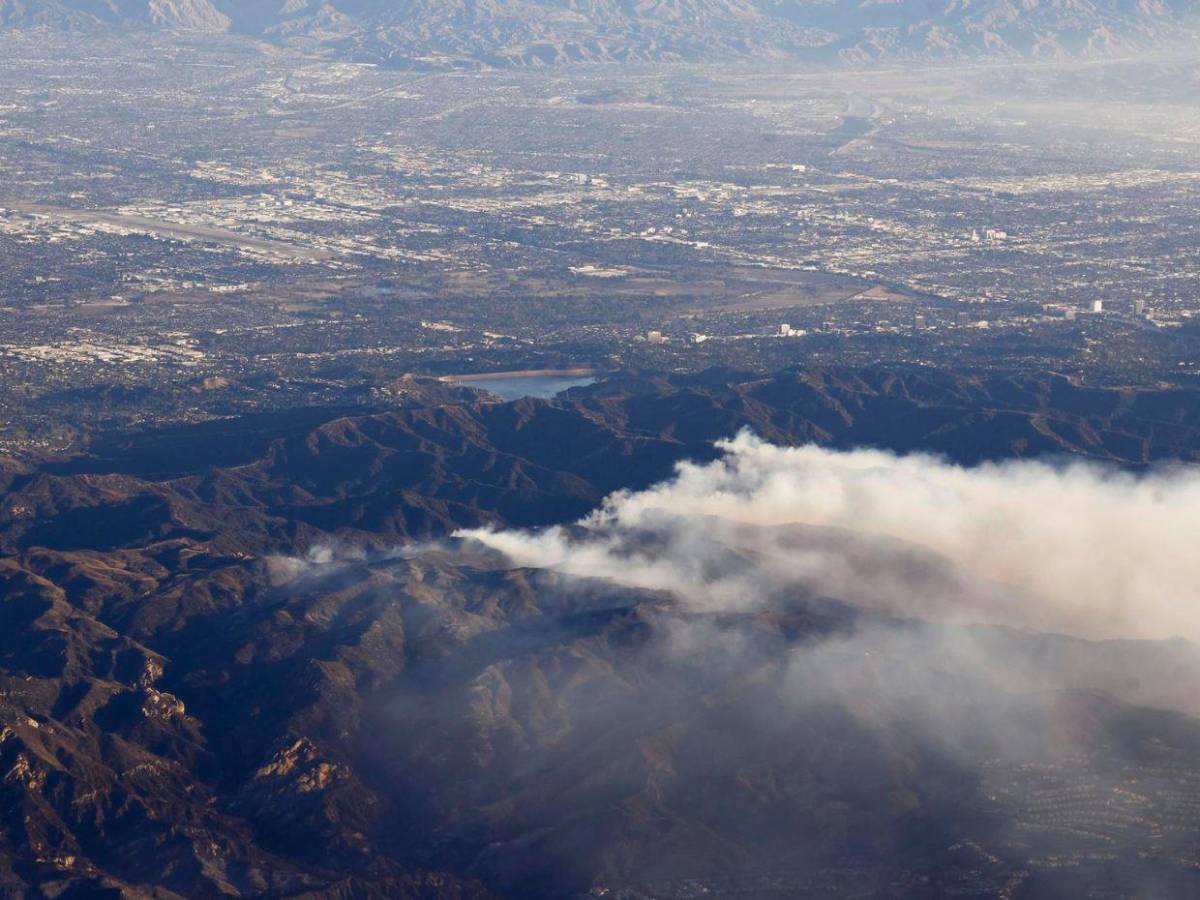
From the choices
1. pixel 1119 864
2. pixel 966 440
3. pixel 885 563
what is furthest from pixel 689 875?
pixel 966 440

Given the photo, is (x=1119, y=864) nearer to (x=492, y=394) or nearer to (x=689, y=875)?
(x=689, y=875)

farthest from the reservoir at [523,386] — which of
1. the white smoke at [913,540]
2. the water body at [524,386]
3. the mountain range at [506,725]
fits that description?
the mountain range at [506,725]

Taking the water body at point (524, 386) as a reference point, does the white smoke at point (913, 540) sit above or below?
above

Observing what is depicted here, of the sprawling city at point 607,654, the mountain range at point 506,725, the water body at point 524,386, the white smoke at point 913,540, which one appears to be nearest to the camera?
the mountain range at point 506,725

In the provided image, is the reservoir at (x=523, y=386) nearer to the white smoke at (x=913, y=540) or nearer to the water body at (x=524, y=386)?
the water body at (x=524, y=386)

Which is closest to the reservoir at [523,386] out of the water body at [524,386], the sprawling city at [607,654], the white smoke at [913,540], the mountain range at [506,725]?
the water body at [524,386]

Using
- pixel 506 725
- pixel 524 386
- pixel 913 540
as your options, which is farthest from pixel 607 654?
pixel 524 386

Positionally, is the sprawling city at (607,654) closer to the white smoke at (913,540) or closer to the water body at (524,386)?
the white smoke at (913,540)

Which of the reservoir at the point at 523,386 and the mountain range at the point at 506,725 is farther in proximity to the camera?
the reservoir at the point at 523,386

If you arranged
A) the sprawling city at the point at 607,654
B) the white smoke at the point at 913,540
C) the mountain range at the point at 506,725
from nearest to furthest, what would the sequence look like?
the mountain range at the point at 506,725, the sprawling city at the point at 607,654, the white smoke at the point at 913,540

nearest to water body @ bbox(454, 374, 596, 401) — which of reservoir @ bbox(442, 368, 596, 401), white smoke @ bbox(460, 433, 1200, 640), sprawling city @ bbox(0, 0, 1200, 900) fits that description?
reservoir @ bbox(442, 368, 596, 401)
